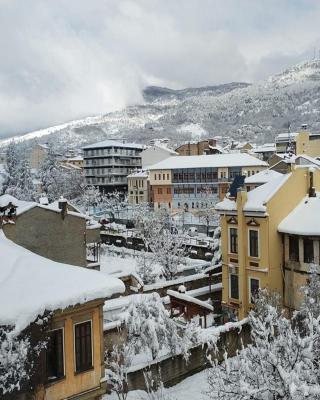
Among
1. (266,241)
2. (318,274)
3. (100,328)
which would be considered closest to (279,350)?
(100,328)

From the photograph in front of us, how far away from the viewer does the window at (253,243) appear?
2939cm

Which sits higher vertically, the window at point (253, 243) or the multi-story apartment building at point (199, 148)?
the multi-story apartment building at point (199, 148)

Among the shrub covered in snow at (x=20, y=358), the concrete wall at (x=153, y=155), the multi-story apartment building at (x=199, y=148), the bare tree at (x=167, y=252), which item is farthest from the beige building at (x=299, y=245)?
the concrete wall at (x=153, y=155)

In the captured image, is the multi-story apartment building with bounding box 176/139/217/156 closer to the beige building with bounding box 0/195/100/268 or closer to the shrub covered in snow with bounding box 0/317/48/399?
the beige building with bounding box 0/195/100/268

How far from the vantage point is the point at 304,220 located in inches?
1118

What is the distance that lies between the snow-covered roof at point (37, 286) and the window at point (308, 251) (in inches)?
613

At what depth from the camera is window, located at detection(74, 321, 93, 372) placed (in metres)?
15.3

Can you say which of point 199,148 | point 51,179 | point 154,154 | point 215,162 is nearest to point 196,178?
point 215,162

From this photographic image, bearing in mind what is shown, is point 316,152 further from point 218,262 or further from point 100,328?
point 100,328

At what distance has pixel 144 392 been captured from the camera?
2008 cm

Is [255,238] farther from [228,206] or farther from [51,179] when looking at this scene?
[51,179]

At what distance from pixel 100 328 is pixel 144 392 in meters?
5.76

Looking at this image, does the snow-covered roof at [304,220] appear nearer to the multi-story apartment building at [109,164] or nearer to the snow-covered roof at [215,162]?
the snow-covered roof at [215,162]

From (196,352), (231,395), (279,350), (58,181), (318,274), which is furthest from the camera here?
(58,181)
